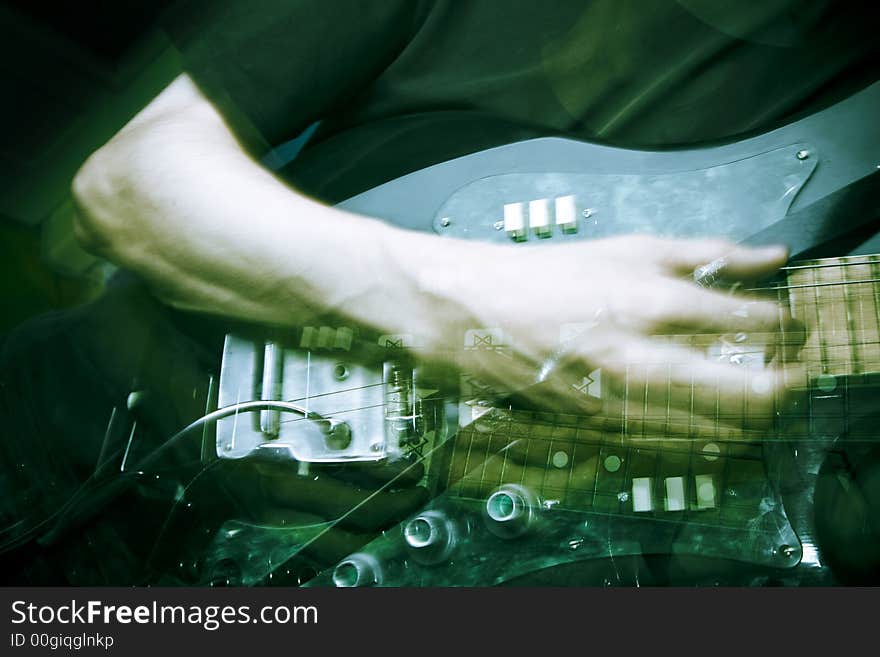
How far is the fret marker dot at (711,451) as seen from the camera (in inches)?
22.6

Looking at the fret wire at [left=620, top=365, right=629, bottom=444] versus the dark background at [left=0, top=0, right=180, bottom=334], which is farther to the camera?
the dark background at [left=0, top=0, right=180, bottom=334]

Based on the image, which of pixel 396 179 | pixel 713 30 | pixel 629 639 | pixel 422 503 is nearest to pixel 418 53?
pixel 396 179

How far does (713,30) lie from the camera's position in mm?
689

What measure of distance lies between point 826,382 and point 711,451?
0.33ft

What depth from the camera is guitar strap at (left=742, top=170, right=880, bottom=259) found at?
594 millimetres

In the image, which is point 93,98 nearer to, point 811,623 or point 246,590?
point 246,590

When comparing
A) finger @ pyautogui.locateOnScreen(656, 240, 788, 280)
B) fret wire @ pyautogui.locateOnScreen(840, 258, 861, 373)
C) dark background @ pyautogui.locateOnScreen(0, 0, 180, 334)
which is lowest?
fret wire @ pyautogui.locateOnScreen(840, 258, 861, 373)

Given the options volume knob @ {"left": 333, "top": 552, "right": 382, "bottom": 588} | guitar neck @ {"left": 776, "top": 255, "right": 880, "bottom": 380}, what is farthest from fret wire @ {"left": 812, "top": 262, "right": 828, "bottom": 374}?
volume knob @ {"left": 333, "top": 552, "right": 382, "bottom": 588}

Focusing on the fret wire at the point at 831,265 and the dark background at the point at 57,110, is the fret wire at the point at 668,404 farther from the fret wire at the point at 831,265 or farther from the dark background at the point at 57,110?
the dark background at the point at 57,110

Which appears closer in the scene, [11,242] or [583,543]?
[583,543]

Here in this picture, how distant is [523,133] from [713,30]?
0.20 meters

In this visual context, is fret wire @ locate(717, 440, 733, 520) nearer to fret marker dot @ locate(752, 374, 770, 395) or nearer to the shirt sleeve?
fret marker dot @ locate(752, 374, 770, 395)

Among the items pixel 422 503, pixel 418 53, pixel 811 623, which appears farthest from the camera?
pixel 418 53

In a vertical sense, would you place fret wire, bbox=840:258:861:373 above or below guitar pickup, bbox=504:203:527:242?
below
